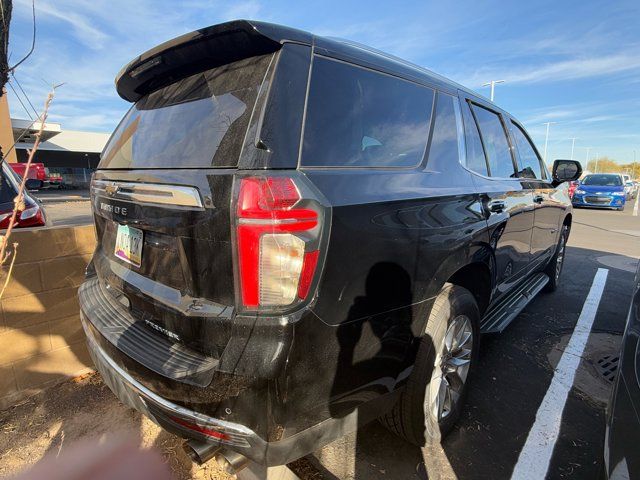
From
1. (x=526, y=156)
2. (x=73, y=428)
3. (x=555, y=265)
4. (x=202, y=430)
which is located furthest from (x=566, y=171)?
(x=73, y=428)

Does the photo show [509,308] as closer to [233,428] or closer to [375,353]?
[375,353]

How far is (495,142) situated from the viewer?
317 centimetres

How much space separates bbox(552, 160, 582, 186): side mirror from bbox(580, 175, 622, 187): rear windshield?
18048mm

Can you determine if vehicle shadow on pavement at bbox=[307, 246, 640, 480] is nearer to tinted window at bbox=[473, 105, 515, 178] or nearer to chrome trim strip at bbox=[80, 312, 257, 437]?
chrome trim strip at bbox=[80, 312, 257, 437]

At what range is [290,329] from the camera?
135 cm

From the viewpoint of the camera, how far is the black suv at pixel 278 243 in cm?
137

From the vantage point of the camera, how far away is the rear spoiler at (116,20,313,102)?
1.51 metres

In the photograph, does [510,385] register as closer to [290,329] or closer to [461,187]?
[461,187]

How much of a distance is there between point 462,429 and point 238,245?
2.04m

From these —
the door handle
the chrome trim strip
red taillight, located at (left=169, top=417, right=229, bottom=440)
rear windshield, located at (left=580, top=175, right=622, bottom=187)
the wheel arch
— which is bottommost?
red taillight, located at (left=169, top=417, right=229, bottom=440)

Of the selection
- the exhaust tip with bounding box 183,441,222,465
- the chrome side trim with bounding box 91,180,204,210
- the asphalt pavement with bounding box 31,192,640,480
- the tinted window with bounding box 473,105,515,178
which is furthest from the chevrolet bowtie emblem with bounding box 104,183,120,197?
the tinted window with bounding box 473,105,515,178

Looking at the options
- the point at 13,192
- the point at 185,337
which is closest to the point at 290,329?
the point at 185,337

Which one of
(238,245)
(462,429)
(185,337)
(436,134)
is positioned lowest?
(462,429)

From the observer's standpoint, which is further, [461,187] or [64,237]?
[64,237]
